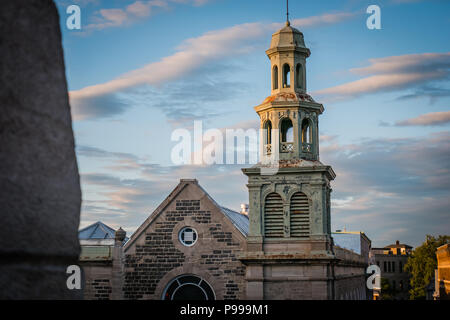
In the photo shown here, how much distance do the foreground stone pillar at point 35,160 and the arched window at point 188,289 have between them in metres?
24.1

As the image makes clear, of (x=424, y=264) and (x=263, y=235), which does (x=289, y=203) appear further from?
(x=424, y=264)

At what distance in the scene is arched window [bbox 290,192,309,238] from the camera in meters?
26.7

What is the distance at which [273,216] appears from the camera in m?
27.1

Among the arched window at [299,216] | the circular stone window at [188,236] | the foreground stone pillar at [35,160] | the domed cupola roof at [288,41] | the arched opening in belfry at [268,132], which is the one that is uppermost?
the domed cupola roof at [288,41]

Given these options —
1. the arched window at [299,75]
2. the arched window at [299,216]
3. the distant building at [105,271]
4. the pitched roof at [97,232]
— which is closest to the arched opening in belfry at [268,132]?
the arched window at [299,75]

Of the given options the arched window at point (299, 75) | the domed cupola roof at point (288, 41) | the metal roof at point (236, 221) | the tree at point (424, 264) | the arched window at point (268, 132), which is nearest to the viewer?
the metal roof at point (236, 221)

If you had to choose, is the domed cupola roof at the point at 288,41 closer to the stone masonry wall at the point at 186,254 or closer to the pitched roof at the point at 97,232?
the stone masonry wall at the point at 186,254

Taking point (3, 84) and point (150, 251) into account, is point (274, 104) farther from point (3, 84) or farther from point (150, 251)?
point (3, 84)

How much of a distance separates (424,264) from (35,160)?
293ft

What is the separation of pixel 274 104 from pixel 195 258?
26.5 ft

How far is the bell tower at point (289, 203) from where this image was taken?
26.2 metres

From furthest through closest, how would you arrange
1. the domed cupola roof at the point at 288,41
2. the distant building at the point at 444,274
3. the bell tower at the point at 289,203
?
1. the distant building at the point at 444,274
2. the domed cupola roof at the point at 288,41
3. the bell tower at the point at 289,203

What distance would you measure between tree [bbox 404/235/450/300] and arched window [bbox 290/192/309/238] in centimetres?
6280

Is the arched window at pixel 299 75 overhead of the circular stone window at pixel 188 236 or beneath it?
overhead
